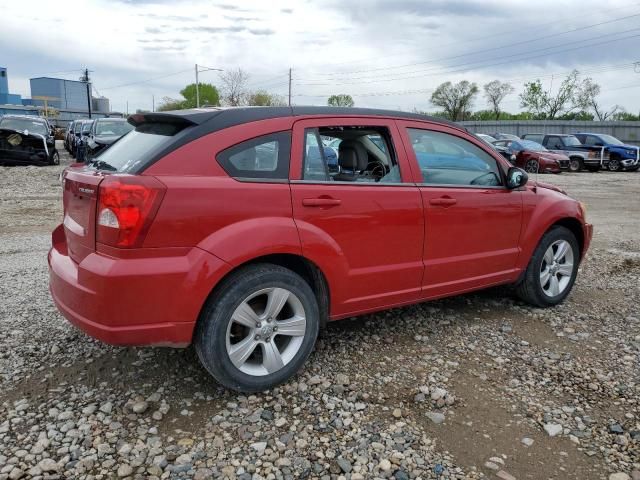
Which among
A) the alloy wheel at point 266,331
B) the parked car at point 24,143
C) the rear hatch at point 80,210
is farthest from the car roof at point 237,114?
the parked car at point 24,143

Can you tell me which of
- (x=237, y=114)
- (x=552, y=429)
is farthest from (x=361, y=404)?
(x=237, y=114)

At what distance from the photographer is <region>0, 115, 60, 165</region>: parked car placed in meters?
16.4

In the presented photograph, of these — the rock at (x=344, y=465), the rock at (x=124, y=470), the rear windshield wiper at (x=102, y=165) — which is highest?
the rear windshield wiper at (x=102, y=165)

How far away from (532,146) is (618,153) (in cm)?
415

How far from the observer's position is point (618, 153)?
79.9ft

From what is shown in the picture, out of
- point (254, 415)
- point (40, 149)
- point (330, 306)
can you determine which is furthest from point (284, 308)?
point (40, 149)

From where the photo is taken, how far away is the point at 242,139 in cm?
315

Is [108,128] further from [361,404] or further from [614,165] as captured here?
[614,165]

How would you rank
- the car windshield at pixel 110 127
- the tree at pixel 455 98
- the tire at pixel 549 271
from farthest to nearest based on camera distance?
1. the tree at pixel 455 98
2. the car windshield at pixel 110 127
3. the tire at pixel 549 271

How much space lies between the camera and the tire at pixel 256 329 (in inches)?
119

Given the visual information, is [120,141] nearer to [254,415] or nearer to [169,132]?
[169,132]

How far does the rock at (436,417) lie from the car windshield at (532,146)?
22400 millimetres

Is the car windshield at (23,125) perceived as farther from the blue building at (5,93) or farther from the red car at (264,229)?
the blue building at (5,93)

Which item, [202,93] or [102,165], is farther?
[202,93]
